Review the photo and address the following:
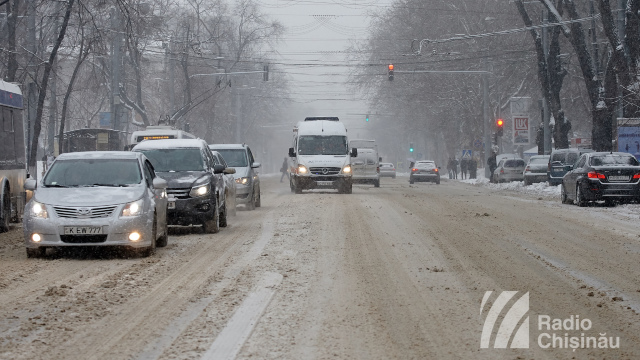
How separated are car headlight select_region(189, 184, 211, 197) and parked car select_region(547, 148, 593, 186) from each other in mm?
25181

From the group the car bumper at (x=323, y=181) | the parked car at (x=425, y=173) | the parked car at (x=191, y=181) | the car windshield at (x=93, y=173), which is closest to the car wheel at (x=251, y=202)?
the parked car at (x=191, y=181)

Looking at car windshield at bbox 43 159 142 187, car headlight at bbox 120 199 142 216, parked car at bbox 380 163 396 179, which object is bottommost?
parked car at bbox 380 163 396 179

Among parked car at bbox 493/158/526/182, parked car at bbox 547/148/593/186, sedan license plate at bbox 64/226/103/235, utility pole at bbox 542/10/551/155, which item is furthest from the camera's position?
parked car at bbox 493/158/526/182

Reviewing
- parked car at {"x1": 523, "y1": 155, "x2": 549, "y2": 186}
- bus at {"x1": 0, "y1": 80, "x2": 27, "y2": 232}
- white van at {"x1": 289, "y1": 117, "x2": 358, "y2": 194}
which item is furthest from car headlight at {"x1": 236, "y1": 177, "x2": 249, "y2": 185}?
parked car at {"x1": 523, "y1": 155, "x2": 549, "y2": 186}

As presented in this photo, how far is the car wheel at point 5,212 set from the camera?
63.4ft

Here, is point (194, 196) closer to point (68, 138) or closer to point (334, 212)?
point (334, 212)

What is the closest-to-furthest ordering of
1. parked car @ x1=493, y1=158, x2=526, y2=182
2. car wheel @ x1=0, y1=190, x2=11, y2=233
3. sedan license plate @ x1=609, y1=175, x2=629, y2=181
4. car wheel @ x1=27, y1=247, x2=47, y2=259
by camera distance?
car wheel @ x1=27, y1=247, x2=47, y2=259 < car wheel @ x1=0, y1=190, x2=11, y2=233 < sedan license plate @ x1=609, y1=175, x2=629, y2=181 < parked car @ x1=493, y1=158, x2=526, y2=182

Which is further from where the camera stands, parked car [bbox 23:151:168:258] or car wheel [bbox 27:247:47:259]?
car wheel [bbox 27:247:47:259]

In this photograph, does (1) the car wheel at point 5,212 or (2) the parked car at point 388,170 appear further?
(2) the parked car at point 388,170

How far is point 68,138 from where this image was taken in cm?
4988

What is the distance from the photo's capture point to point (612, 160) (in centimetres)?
2727

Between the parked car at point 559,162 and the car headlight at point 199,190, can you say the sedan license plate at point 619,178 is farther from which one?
the parked car at point 559,162
